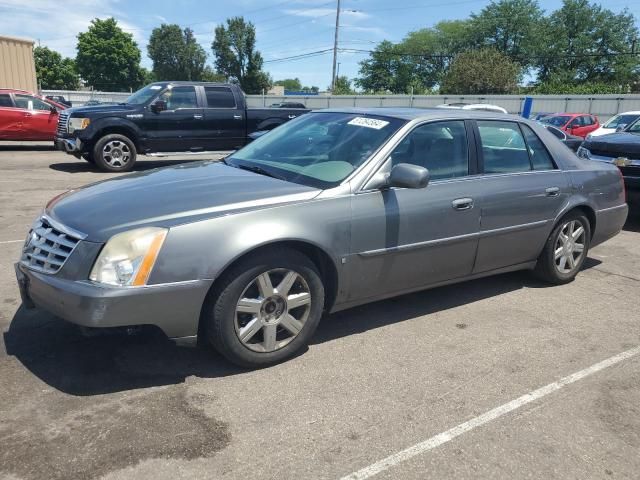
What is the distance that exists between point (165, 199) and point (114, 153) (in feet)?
30.2

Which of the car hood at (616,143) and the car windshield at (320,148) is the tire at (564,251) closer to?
the car windshield at (320,148)

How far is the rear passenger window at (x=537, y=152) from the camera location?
16.0 feet

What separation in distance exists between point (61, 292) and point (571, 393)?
2889 millimetres

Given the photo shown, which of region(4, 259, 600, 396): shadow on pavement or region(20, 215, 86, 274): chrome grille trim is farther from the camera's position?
region(4, 259, 600, 396): shadow on pavement

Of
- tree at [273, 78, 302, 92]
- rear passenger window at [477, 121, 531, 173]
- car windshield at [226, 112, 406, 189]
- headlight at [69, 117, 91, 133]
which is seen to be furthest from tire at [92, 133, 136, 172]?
tree at [273, 78, 302, 92]

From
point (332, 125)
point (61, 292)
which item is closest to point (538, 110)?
point (332, 125)

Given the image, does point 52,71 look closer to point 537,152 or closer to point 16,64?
point 16,64

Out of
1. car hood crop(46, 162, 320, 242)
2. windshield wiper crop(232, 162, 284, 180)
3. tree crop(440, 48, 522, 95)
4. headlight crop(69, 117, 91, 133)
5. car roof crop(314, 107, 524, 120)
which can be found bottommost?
headlight crop(69, 117, 91, 133)

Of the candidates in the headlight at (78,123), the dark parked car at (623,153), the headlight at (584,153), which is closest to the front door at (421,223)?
the dark parked car at (623,153)

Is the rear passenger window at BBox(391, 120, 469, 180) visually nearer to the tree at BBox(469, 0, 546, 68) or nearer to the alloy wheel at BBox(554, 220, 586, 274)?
the alloy wheel at BBox(554, 220, 586, 274)

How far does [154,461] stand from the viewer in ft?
8.27

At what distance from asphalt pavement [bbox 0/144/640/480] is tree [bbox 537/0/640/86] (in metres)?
71.3

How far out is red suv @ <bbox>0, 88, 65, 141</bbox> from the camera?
49.1ft

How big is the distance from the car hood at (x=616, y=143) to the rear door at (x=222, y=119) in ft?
24.0
